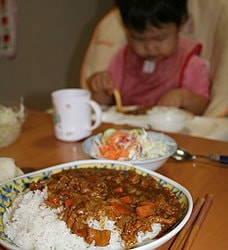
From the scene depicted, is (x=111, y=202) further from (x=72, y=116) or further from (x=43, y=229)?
(x=72, y=116)

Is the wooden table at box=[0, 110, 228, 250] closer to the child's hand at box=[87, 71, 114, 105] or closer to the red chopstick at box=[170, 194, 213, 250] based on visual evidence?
the red chopstick at box=[170, 194, 213, 250]

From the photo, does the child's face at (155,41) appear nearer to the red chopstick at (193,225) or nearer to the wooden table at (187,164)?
the wooden table at (187,164)

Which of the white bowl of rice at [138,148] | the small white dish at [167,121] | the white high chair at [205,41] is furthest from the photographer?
the white high chair at [205,41]

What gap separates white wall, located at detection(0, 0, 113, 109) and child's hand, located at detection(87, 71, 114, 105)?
997 mm

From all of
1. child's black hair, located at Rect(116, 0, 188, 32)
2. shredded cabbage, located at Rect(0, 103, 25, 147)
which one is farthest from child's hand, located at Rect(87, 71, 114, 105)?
shredded cabbage, located at Rect(0, 103, 25, 147)

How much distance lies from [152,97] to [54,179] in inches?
47.2

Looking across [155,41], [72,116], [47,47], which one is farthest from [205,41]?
[47,47]

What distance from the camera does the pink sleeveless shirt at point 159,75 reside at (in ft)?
5.71

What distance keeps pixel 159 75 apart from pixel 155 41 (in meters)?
0.22

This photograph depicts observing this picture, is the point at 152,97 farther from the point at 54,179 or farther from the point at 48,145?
the point at 54,179

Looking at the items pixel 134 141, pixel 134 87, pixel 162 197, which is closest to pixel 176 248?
pixel 162 197

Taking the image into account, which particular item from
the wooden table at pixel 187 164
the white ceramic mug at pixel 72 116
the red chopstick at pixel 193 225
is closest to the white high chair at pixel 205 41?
the wooden table at pixel 187 164

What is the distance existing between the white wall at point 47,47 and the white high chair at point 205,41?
3.08ft

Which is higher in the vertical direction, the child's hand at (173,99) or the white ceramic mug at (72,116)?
the white ceramic mug at (72,116)
